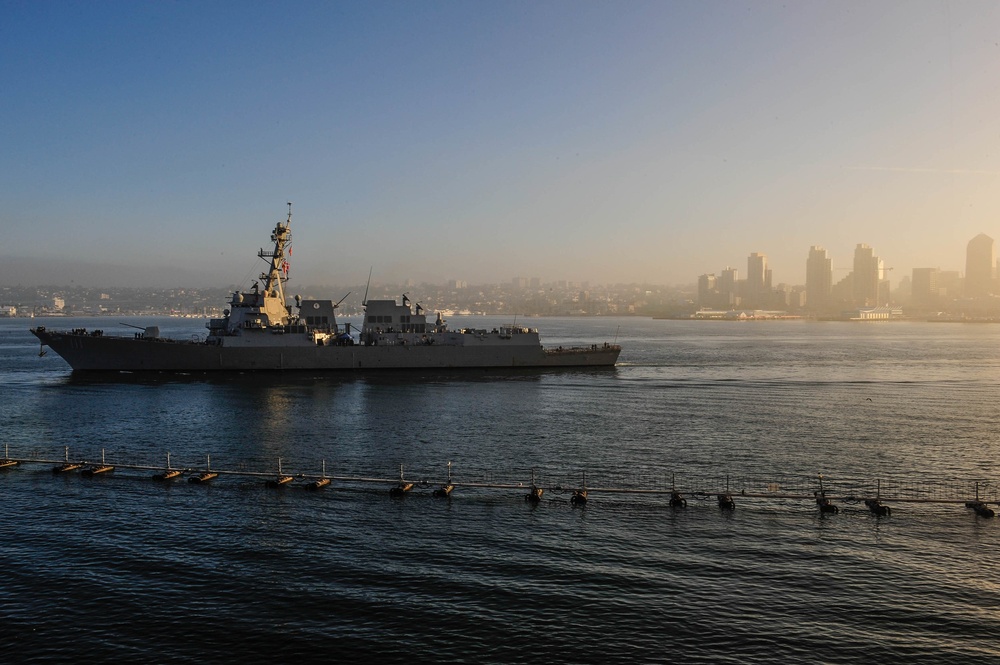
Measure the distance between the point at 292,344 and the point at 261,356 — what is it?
2.98m

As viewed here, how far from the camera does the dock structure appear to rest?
25.7m

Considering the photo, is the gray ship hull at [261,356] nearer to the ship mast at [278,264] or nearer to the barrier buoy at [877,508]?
the ship mast at [278,264]

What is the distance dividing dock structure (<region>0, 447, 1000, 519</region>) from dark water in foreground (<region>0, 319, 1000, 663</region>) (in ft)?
0.88

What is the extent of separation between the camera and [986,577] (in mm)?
19234

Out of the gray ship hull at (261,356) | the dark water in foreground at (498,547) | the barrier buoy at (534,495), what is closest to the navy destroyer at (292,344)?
the gray ship hull at (261,356)

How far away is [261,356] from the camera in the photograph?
67.1 metres

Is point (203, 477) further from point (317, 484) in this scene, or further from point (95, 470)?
point (95, 470)

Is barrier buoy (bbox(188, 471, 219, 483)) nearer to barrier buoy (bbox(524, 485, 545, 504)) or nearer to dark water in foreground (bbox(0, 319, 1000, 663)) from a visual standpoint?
dark water in foreground (bbox(0, 319, 1000, 663))

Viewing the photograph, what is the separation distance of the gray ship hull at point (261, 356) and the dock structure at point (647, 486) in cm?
3534

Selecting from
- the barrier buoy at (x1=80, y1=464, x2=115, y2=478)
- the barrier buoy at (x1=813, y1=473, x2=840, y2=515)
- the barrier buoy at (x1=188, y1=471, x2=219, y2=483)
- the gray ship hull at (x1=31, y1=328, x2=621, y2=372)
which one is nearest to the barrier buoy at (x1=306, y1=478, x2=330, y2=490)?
the barrier buoy at (x1=188, y1=471, x2=219, y2=483)

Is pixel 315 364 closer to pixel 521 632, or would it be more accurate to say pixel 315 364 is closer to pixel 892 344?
pixel 521 632

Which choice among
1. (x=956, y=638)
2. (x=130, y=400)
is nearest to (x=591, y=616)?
(x=956, y=638)

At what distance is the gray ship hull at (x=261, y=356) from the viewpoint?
2586 inches

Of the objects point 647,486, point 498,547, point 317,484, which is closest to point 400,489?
point 317,484
